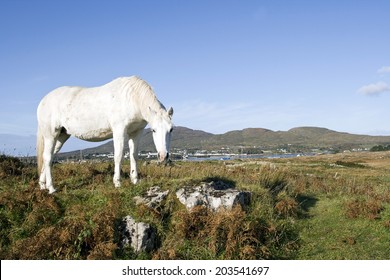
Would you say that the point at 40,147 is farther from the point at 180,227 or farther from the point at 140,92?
the point at 180,227

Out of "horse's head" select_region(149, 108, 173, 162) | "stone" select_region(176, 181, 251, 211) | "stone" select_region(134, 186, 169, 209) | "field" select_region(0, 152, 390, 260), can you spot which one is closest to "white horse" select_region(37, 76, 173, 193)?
"horse's head" select_region(149, 108, 173, 162)

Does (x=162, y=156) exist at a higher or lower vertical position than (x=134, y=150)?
lower

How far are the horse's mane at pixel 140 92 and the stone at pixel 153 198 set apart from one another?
2.30 metres

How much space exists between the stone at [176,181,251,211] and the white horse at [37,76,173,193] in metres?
1.61

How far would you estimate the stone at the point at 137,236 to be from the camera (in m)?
8.47

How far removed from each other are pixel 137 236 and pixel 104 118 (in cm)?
379

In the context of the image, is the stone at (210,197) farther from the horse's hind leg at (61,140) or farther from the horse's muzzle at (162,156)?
the horse's hind leg at (61,140)

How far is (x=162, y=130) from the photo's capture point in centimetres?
930

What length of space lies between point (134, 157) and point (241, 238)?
168 inches

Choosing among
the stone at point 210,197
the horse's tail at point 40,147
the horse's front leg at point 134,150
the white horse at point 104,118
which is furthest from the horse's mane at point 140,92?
the horse's tail at point 40,147

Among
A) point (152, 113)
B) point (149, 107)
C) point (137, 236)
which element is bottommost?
point (137, 236)

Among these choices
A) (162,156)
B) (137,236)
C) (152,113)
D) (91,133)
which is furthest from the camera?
Answer: (91,133)

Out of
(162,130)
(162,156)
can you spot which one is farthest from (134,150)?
(162,156)
